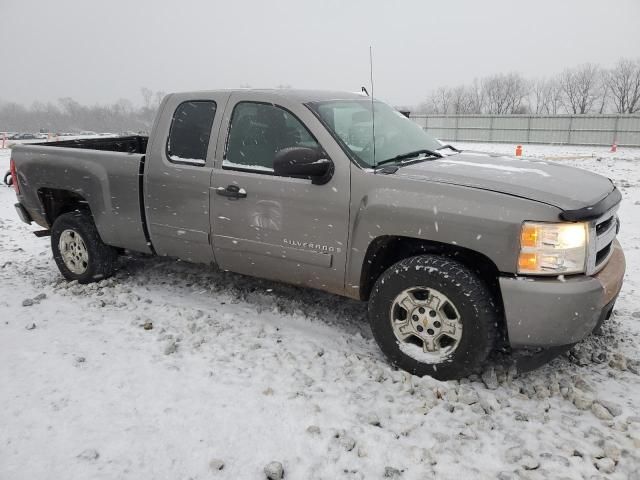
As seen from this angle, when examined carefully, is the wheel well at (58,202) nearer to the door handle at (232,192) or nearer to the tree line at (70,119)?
the door handle at (232,192)

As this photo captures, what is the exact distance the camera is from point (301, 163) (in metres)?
3.12

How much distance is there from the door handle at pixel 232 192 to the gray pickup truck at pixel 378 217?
0.01 metres

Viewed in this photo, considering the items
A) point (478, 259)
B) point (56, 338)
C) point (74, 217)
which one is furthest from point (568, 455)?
point (74, 217)

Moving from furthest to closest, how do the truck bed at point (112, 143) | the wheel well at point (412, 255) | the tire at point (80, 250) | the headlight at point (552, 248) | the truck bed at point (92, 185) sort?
the truck bed at point (112, 143), the tire at point (80, 250), the truck bed at point (92, 185), the wheel well at point (412, 255), the headlight at point (552, 248)

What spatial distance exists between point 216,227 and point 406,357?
5.68 ft

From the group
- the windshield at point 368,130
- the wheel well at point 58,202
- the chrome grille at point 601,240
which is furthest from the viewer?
the wheel well at point 58,202

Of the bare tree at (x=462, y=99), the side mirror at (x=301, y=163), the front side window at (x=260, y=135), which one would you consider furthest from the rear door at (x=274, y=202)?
the bare tree at (x=462, y=99)

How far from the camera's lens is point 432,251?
3.16 metres

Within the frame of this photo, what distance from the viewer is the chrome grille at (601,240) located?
9.04ft

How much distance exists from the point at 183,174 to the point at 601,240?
297 centimetres

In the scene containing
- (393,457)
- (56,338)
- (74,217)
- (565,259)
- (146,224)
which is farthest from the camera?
(74,217)

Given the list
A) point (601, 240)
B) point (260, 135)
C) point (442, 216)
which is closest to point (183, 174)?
point (260, 135)

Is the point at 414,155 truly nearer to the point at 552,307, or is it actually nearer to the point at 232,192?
the point at 232,192

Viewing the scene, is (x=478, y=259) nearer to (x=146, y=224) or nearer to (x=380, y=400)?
(x=380, y=400)
